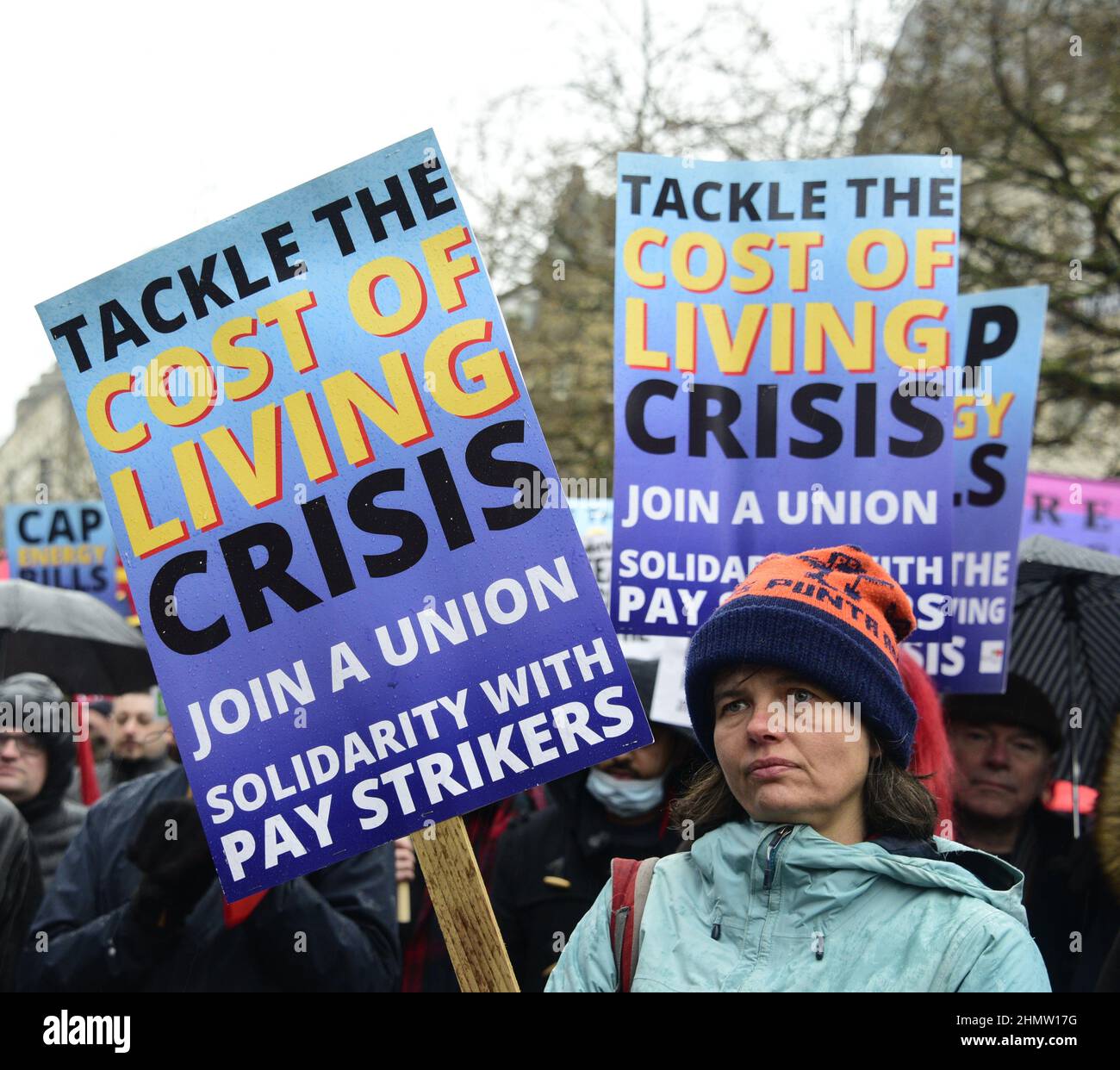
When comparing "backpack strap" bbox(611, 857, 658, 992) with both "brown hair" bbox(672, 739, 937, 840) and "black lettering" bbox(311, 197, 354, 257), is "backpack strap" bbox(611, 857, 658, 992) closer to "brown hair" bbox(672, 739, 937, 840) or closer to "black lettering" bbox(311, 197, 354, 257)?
"brown hair" bbox(672, 739, 937, 840)

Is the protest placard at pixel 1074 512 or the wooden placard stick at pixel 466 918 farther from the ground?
the protest placard at pixel 1074 512

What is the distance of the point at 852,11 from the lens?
1246 centimetres

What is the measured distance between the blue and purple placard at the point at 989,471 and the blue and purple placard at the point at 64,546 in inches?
202

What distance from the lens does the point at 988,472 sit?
4762 mm

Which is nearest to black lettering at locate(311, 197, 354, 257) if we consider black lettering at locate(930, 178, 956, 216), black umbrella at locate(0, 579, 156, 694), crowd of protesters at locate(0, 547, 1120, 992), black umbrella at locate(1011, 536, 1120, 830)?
crowd of protesters at locate(0, 547, 1120, 992)

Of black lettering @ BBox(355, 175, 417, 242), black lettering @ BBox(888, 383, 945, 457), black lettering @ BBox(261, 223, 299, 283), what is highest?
black lettering @ BBox(355, 175, 417, 242)

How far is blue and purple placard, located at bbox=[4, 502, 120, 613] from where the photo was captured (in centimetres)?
836

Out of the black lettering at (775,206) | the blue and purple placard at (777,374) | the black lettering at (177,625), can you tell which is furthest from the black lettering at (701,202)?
the black lettering at (177,625)

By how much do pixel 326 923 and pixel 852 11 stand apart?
10.6 meters

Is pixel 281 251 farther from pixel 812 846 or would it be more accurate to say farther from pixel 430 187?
pixel 812 846

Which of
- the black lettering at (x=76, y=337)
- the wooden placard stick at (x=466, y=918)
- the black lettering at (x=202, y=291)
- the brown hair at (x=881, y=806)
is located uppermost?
the black lettering at (x=202, y=291)

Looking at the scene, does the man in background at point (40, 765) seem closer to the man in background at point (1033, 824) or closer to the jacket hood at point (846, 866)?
the man in background at point (1033, 824)

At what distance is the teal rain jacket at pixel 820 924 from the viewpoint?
1990mm
